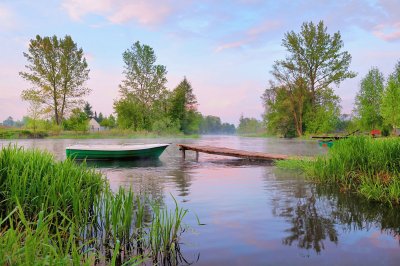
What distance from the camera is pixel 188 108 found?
291 feet

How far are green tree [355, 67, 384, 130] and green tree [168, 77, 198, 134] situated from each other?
38.2 meters

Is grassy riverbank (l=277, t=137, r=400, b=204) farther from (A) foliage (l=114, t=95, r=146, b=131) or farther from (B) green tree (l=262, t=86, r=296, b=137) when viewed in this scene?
(A) foliage (l=114, t=95, r=146, b=131)

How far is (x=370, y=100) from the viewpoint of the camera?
2363 inches

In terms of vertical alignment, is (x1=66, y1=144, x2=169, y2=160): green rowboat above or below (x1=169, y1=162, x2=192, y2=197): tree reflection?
above

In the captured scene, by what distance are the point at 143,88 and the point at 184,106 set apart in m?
17.9

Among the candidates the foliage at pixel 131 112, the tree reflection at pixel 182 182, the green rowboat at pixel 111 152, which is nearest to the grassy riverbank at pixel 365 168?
the tree reflection at pixel 182 182

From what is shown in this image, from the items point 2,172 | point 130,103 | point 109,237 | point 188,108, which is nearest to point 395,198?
point 109,237

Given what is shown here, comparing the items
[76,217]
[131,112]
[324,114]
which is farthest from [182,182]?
[131,112]

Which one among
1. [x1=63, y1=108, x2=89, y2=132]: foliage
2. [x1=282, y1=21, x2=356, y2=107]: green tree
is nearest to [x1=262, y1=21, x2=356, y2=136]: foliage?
[x1=282, y1=21, x2=356, y2=107]: green tree

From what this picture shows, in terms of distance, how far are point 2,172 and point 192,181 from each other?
291 inches

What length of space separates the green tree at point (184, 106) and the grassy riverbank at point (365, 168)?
215ft

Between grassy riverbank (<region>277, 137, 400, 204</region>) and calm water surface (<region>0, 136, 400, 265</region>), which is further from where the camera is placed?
grassy riverbank (<region>277, 137, 400, 204</region>)

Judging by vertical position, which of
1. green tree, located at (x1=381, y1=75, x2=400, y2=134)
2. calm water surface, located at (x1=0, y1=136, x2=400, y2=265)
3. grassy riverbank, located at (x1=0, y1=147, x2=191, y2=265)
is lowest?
calm water surface, located at (x1=0, y1=136, x2=400, y2=265)

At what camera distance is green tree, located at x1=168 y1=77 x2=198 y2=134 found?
80.6 metres
